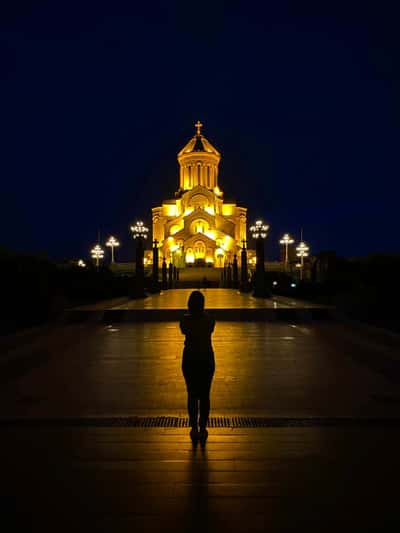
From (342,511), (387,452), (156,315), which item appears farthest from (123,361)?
(156,315)

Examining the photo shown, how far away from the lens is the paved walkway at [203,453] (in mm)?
3441

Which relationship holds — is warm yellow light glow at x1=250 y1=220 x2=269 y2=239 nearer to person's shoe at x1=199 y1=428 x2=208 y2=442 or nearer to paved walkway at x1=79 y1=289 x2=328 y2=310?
paved walkway at x1=79 y1=289 x2=328 y2=310

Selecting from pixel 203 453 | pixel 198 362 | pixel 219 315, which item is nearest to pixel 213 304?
pixel 219 315

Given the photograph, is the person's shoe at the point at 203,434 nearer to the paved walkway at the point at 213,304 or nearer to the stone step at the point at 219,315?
the stone step at the point at 219,315

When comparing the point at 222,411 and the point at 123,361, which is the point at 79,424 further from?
the point at 123,361

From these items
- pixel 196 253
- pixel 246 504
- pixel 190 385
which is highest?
pixel 196 253

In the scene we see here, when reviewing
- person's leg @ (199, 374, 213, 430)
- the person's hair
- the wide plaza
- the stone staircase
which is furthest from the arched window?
person's leg @ (199, 374, 213, 430)

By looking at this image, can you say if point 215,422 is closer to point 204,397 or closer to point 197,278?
point 204,397

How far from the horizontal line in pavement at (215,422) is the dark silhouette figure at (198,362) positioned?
60 cm

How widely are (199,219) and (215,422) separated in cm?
6629

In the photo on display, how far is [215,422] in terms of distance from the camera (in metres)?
5.54

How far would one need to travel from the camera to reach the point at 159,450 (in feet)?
15.4

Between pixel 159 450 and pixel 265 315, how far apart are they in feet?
42.0

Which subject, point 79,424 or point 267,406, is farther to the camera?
point 267,406
